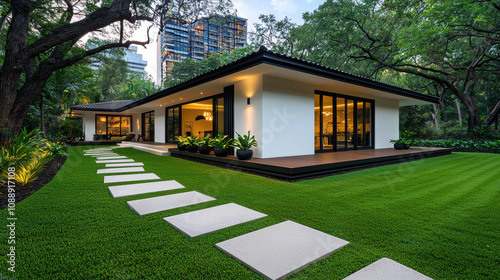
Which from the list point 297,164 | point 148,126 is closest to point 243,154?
point 297,164

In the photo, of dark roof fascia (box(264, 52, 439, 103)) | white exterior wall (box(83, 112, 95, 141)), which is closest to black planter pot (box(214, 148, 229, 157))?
dark roof fascia (box(264, 52, 439, 103))

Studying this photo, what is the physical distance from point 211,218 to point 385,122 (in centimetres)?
1053

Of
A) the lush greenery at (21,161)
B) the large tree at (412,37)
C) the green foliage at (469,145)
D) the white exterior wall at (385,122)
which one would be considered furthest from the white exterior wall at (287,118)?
the green foliage at (469,145)

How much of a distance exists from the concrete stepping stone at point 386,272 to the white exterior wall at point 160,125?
44.0ft

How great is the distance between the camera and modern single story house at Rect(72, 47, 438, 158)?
593cm

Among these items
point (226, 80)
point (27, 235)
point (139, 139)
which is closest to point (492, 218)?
point (27, 235)

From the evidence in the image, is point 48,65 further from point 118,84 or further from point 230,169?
point 118,84

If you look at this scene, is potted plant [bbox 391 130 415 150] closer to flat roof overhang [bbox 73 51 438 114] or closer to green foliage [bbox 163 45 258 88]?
flat roof overhang [bbox 73 51 438 114]

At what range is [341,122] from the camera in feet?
28.5

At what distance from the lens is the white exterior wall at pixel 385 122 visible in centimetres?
1008

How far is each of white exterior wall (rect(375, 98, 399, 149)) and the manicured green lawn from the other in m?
6.41

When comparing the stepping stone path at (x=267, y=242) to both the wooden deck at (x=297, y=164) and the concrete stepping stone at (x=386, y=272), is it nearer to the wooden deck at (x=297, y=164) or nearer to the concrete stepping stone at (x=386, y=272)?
the concrete stepping stone at (x=386, y=272)

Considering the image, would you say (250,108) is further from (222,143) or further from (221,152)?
(221,152)

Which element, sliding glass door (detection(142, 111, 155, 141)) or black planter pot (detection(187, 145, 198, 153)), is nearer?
black planter pot (detection(187, 145, 198, 153))
